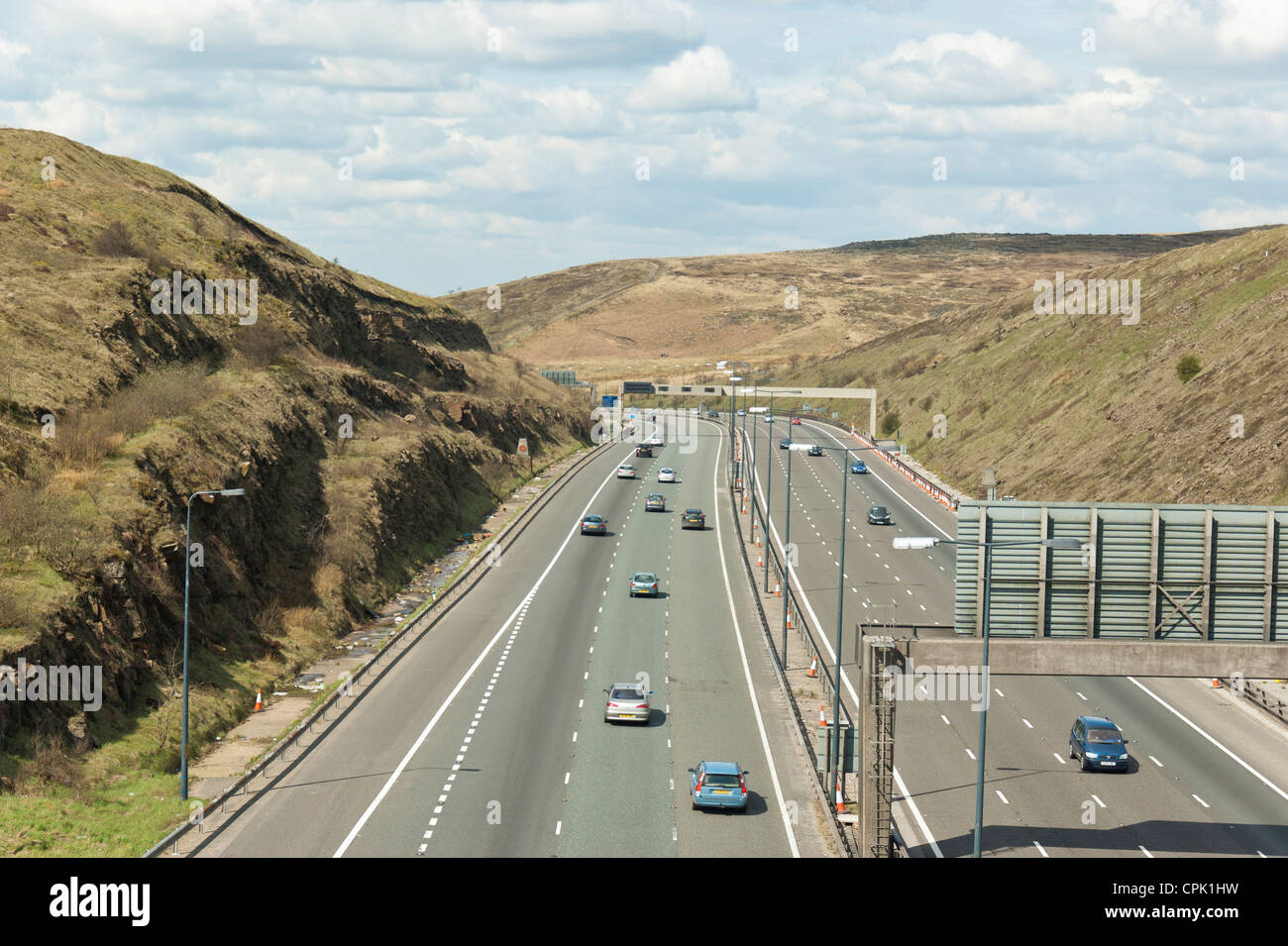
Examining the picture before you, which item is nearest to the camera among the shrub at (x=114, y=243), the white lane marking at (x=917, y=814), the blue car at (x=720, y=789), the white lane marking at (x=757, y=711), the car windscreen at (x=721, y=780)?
the white lane marking at (x=757, y=711)

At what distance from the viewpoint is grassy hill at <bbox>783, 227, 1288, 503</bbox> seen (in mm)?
78875

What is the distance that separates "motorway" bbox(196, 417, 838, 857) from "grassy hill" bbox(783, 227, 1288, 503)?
1250 inches

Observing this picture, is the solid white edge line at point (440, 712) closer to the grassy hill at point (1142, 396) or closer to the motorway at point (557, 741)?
the motorway at point (557, 741)

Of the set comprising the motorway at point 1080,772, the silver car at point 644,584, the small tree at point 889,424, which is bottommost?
the motorway at point 1080,772

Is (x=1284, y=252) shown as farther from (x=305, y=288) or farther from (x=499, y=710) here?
(x=499, y=710)

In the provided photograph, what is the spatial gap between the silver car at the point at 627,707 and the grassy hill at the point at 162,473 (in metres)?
12.4

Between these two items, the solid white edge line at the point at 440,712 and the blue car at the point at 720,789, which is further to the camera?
the blue car at the point at 720,789

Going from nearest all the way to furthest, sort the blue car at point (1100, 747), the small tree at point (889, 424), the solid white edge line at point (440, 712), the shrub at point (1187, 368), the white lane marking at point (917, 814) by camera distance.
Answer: the solid white edge line at point (440, 712) → the white lane marking at point (917, 814) → the blue car at point (1100, 747) → the shrub at point (1187, 368) → the small tree at point (889, 424)

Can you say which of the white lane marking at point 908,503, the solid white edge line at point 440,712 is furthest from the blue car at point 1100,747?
the white lane marking at point 908,503

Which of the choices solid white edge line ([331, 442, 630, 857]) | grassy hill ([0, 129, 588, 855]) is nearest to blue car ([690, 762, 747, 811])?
solid white edge line ([331, 442, 630, 857])

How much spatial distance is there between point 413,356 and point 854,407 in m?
78.6

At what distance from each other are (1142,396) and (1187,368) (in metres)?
3.75

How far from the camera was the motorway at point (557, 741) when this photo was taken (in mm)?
30828
